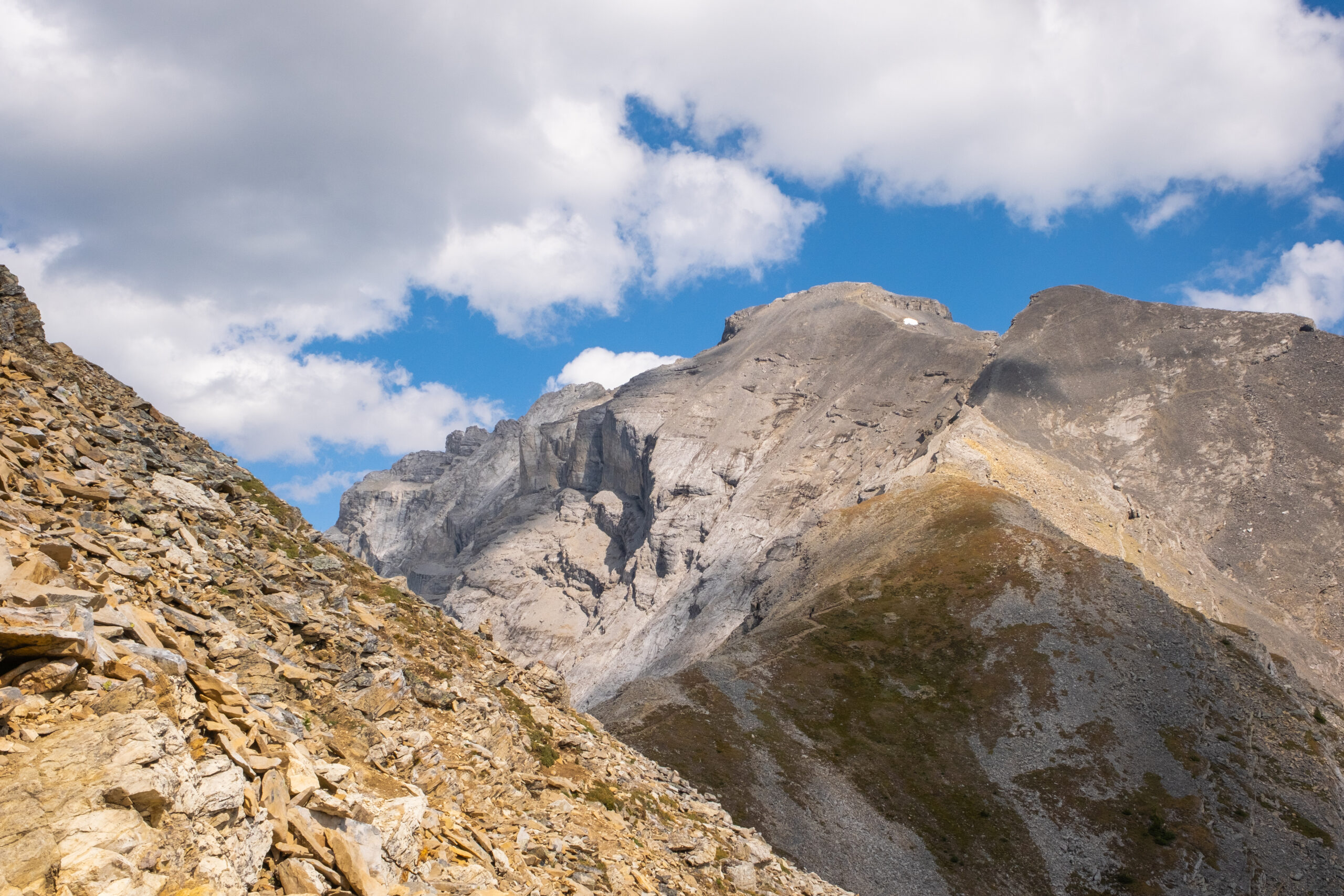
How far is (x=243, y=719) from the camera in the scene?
9672mm

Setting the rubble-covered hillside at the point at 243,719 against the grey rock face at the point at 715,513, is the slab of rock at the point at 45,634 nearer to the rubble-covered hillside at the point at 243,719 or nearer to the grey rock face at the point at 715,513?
the rubble-covered hillside at the point at 243,719

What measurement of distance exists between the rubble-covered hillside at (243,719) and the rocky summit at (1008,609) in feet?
17.8

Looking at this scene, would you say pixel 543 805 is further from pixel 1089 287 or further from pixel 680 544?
pixel 1089 287

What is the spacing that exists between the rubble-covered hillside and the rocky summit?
542 centimetres

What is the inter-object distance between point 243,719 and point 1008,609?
7654 cm

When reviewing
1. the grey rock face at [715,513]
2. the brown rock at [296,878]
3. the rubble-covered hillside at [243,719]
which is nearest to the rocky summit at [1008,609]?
the grey rock face at [715,513]

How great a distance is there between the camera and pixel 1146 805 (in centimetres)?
5328

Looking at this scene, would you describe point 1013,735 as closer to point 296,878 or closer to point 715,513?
point 296,878

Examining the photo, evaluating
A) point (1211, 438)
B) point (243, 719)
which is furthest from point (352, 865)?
point (1211, 438)

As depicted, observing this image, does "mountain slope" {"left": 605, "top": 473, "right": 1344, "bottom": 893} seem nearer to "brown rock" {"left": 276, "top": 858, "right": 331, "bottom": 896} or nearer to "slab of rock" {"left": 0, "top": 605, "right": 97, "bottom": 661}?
"brown rock" {"left": 276, "top": 858, "right": 331, "bottom": 896}

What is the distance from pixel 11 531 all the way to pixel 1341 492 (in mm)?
161865

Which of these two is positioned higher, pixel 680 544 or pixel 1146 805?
pixel 680 544

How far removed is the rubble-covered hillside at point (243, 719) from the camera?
7.49 m

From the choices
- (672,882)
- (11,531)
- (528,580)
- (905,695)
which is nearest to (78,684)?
(11,531)
